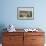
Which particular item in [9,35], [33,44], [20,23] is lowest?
[33,44]

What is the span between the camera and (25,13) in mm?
4445

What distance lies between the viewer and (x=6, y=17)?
444 centimetres

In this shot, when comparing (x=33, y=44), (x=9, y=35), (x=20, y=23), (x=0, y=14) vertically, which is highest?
(x=0, y=14)

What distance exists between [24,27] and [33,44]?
2.57 feet

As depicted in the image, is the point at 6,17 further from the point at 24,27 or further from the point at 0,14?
the point at 24,27

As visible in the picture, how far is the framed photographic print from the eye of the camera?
441 cm

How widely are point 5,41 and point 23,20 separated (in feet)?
3.28

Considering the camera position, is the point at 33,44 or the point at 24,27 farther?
the point at 24,27

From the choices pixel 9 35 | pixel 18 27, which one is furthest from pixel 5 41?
pixel 18 27

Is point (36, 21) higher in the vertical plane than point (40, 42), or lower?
higher

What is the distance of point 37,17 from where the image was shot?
4.45 m

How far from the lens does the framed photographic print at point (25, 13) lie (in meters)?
4.41

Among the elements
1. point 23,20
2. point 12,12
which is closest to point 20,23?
point 23,20

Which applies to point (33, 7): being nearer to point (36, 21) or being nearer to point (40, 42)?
point (36, 21)
